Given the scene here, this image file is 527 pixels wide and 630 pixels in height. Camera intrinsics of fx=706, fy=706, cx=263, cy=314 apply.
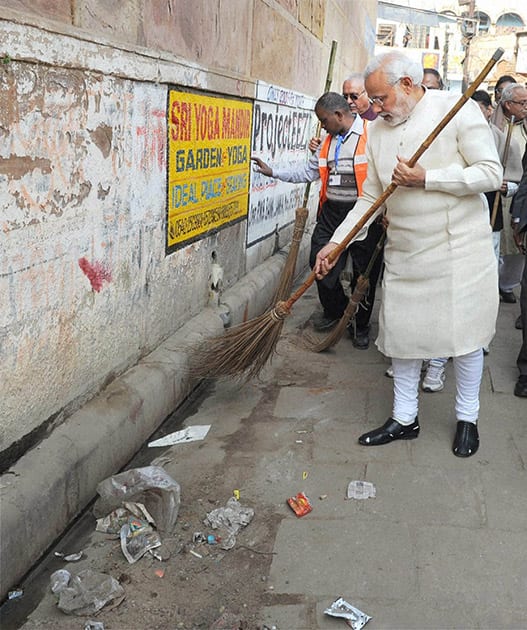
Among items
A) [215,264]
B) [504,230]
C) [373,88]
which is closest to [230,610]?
[373,88]

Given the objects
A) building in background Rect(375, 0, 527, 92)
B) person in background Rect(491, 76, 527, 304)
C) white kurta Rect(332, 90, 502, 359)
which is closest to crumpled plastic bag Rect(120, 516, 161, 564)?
white kurta Rect(332, 90, 502, 359)

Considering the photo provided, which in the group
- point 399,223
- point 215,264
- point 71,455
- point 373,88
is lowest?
point 71,455

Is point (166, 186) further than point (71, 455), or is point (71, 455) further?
point (166, 186)

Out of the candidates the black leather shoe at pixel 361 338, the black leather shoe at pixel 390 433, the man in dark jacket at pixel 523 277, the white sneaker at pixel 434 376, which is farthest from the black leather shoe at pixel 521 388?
the black leather shoe at pixel 361 338

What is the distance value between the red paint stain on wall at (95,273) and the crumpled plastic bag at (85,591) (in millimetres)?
1192

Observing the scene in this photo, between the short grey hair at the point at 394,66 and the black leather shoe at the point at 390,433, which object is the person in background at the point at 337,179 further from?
the short grey hair at the point at 394,66

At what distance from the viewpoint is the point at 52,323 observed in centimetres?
273

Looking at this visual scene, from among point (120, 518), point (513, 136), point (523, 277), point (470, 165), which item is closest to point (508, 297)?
point (513, 136)

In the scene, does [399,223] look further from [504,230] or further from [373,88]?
[504,230]

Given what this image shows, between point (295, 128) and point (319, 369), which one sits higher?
point (295, 128)

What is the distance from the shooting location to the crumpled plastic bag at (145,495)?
8.80 feet

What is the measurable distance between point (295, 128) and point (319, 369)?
3448 millimetres

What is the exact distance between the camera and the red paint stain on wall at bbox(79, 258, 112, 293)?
294 centimetres

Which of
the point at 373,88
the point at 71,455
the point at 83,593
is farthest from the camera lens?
the point at 373,88
